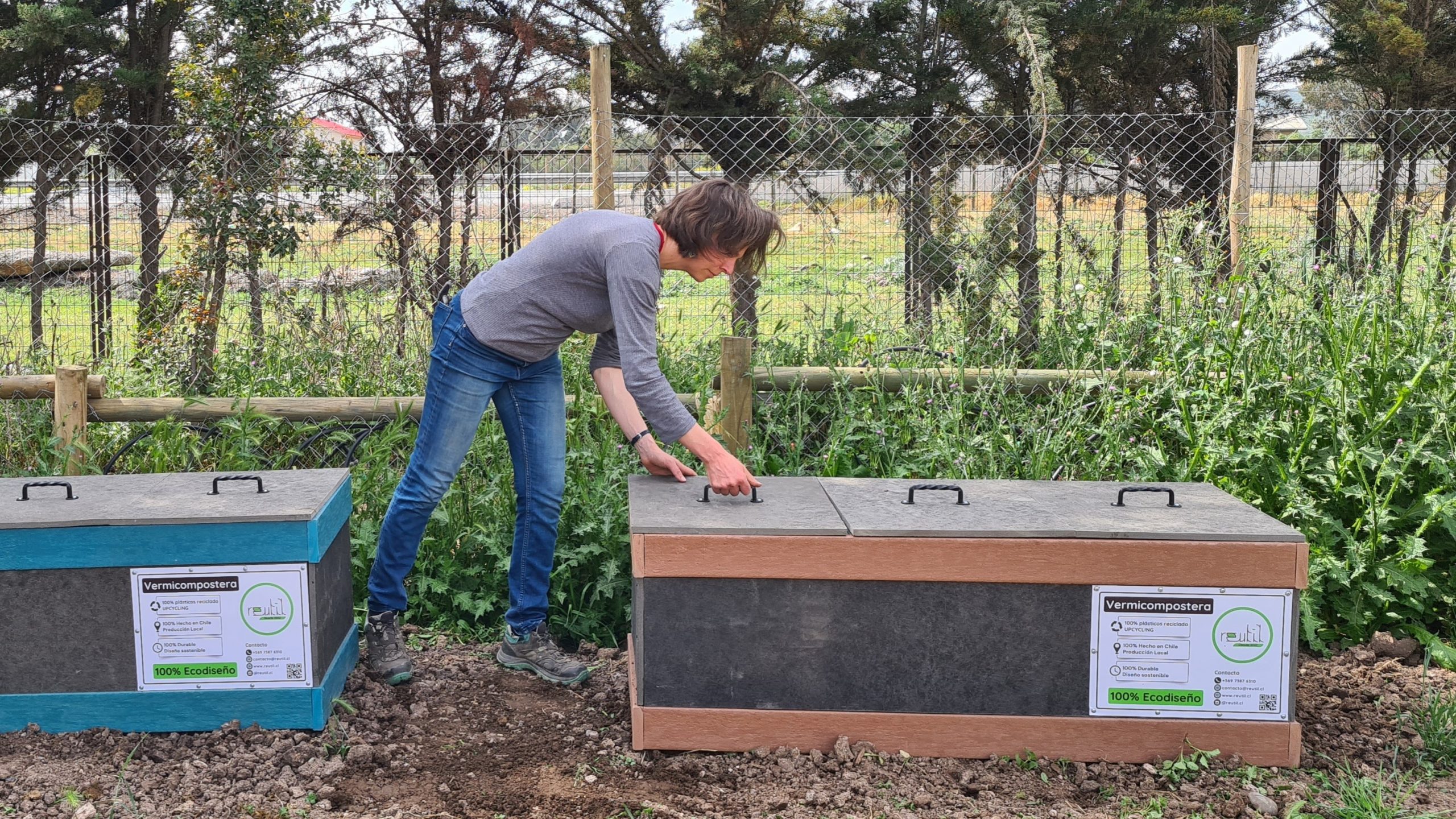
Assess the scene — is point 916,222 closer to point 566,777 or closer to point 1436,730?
point 1436,730

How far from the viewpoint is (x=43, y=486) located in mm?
3266

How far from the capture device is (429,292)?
6.07 meters

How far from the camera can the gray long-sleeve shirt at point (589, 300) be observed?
3023 millimetres

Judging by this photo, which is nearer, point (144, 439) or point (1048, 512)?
point (1048, 512)

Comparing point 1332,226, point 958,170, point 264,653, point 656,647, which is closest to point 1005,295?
point 958,170

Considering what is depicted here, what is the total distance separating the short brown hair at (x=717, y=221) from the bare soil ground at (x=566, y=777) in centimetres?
128

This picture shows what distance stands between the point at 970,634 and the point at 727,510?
0.68m

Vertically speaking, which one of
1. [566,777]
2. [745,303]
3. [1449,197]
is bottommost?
[566,777]

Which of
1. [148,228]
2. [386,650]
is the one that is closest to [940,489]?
[386,650]

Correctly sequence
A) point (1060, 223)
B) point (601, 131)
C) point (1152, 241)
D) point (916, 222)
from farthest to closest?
point (916, 222) → point (1060, 223) → point (1152, 241) → point (601, 131)

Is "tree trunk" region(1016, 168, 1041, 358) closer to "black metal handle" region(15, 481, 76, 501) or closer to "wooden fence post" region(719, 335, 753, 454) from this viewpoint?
"wooden fence post" region(719, 335, 753, 454)

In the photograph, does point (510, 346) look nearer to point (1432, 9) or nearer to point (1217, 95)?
point (1217, 95)

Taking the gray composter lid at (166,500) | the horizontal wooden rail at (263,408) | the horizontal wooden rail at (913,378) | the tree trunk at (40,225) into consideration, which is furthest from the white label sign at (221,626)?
the tree trunk at (40,225)

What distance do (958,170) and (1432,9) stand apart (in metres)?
3.72
